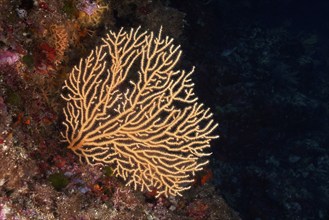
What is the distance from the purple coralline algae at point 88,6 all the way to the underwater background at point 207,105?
0.02 m

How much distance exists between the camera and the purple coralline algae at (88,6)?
16.9ft

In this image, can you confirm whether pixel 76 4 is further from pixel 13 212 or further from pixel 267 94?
pixel 267 94

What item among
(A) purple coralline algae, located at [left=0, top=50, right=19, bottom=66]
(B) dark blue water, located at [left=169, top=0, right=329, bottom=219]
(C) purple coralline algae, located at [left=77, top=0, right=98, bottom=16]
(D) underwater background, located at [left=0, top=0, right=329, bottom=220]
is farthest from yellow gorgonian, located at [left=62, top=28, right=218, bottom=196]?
(B) dark blue water, located at [left=169, top=0, right=329, bottom=219]

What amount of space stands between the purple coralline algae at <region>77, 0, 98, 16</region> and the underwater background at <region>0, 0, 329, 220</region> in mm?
18

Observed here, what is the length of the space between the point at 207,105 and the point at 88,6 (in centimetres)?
565

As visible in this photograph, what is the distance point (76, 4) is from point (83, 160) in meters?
2.44

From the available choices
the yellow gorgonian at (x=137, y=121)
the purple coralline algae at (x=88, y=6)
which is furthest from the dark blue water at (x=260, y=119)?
the yellow gorgonian at (x=137, y=121)

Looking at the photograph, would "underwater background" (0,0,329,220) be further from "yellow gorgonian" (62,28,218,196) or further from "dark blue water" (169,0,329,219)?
"yellow gorgonian" (62,28,218,196)

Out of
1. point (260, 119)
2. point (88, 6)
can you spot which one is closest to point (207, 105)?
point (260, 119)

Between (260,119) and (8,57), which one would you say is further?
(260,119)

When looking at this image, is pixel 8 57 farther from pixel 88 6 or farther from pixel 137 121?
pixel 88 6

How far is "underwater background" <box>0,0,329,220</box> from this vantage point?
3586 mm

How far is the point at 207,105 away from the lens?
394 inches

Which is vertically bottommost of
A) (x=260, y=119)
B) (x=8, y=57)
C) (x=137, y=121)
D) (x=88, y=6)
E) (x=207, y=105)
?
(x=8, y=57)
